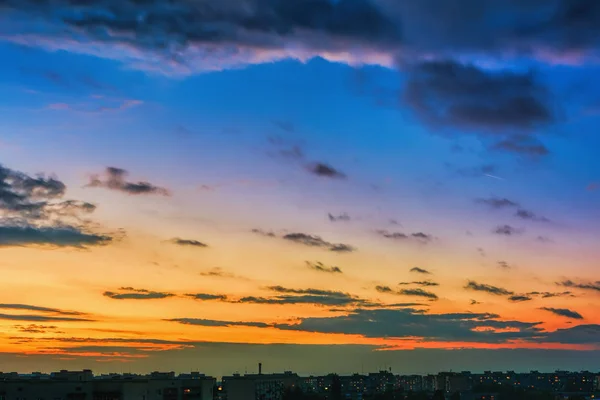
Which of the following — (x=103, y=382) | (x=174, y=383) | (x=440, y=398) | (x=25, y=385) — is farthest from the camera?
(x=440, y=398)

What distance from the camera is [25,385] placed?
129000 millimetres

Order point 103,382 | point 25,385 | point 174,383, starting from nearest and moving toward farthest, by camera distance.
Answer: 1. point 25,385
2. point 103,382
3. point 174,383

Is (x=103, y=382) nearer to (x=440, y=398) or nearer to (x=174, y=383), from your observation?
(x=174, y=383)

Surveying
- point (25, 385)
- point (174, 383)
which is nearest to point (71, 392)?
point (25, 385)

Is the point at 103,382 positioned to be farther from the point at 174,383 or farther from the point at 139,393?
the point at 174,383

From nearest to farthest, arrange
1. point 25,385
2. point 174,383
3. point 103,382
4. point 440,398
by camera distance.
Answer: point 25,385
point 103,382
point 174,383
point 440,398

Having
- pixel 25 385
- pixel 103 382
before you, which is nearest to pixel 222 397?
pixel 103 382

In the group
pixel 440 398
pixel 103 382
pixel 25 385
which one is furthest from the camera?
pixel 440 398

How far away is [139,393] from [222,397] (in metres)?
58.6

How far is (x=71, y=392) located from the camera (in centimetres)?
13175

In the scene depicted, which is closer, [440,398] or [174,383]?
[174,383]

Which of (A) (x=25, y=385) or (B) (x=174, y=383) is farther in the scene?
(B) (x=174, y=383)

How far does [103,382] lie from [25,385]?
46.7 ft

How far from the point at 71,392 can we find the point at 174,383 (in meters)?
25.3
